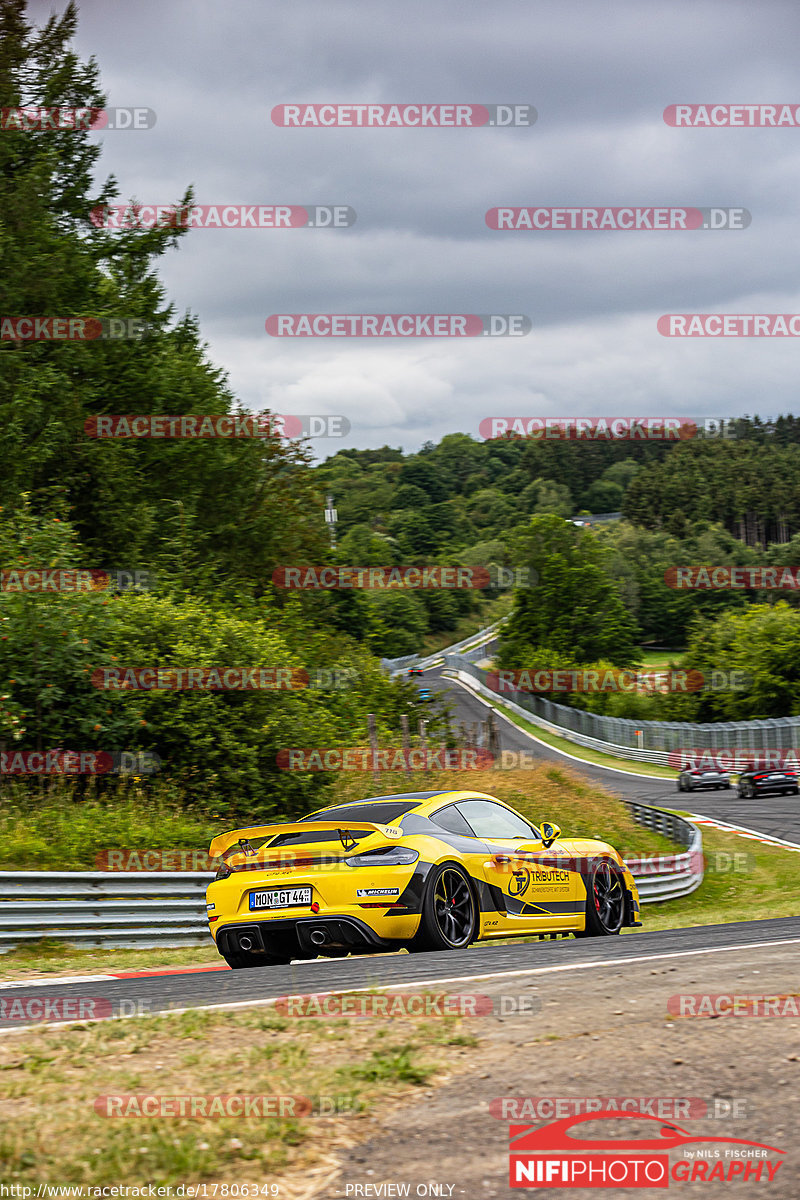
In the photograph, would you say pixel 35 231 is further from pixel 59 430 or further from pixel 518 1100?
pixel 518 1100

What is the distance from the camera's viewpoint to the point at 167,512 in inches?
1158

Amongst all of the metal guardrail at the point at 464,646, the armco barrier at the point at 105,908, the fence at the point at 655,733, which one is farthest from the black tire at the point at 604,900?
the metal guardrail at the point at 464,646

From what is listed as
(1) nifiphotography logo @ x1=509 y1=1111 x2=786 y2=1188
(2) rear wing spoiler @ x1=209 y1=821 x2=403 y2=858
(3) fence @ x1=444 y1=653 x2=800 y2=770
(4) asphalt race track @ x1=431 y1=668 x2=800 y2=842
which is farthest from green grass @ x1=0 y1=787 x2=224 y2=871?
(3) fence @ x1=444 y1=653 x2=800 y2=770

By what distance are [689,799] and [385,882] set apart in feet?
116

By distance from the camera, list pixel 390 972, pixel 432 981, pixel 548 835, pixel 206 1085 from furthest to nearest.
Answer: pixel 548 835 < pixel 390 972 < pixel 432 981 < pixel 206 1085

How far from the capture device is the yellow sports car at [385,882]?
26.9 ft

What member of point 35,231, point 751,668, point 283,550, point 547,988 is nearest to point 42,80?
point 35,231

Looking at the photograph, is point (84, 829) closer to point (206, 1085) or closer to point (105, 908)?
point (105, 908)

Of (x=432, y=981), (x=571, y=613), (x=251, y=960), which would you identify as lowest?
(x=251, y=960)

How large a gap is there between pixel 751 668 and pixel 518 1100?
235ft

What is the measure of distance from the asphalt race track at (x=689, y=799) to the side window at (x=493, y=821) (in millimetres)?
14607

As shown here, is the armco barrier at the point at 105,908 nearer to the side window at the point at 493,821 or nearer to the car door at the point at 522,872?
the side window at the point at 493,821

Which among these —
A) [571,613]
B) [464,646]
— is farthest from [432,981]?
[464,646]

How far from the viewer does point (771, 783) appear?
4050cm
